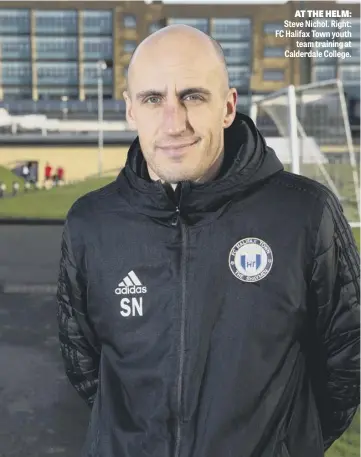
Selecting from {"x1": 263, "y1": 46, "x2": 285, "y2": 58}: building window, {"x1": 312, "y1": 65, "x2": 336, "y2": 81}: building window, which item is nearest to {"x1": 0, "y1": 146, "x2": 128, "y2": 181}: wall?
{"x1": 263, "y1": 46, "x2": 285, "y2": 58}: building window

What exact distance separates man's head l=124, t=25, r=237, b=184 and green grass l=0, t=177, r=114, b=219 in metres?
14.2

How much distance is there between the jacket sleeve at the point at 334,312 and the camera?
54.1 inches

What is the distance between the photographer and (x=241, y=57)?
2205 cm

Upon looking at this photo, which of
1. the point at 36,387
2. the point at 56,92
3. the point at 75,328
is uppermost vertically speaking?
the point at 56,92

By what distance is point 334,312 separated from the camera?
1435 mm

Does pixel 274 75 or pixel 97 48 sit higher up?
pixel 97 48

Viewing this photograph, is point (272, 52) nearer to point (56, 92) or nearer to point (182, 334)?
point (56, 92)

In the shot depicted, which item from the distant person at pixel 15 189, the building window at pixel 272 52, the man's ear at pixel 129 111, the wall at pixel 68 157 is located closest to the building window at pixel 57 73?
the wall at pixel 68 157

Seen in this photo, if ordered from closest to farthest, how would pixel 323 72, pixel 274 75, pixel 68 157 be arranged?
pixel 323 72
pixel 274 75
pixel 68 157

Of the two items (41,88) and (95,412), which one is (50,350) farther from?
(41,88)

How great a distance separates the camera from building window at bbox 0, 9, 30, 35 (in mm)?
21172

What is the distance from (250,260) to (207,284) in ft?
0.29

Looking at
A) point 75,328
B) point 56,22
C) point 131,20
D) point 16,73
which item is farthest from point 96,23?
point 75,328

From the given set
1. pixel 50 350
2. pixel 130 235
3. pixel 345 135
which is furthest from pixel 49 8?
pixel 130 235
